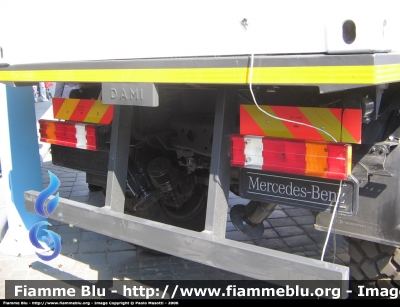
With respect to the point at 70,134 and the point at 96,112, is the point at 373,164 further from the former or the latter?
the point at 70,134

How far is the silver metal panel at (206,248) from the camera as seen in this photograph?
1.96 metres

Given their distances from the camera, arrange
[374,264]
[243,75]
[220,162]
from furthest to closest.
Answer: [374,264]
[220,162]
[243,75]

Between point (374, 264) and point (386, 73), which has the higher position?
point (386, 73)

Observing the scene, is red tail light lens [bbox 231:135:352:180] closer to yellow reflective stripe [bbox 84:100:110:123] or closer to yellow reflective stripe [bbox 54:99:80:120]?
yellow reflective stripe [bbox 84:100:110:123]

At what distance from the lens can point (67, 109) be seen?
3.25 m

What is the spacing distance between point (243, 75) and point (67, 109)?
1720 mm

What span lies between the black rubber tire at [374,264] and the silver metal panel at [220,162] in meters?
0.84

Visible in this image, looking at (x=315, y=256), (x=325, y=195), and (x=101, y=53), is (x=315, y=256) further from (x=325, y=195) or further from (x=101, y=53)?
(x=101, y=53)

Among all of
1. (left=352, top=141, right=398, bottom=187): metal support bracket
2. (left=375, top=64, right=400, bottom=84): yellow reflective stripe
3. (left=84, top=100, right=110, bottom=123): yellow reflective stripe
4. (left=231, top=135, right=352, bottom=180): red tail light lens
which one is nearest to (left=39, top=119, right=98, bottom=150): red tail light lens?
(left=84, top=100, right=110, bottom=123): yellow reflective stripe

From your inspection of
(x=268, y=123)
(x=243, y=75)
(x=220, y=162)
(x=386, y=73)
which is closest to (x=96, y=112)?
(x=220, y=162)

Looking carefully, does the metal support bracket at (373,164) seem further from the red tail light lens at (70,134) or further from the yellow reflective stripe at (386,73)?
the red tail light lens at (70,134)

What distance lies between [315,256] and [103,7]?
9.35ft

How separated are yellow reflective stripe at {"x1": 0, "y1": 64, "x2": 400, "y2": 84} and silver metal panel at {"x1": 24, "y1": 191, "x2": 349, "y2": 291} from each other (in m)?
0.76

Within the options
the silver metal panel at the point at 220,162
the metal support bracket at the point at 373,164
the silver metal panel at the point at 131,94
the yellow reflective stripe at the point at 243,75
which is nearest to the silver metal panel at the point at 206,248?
the silver metal panel at the point at 220,162
